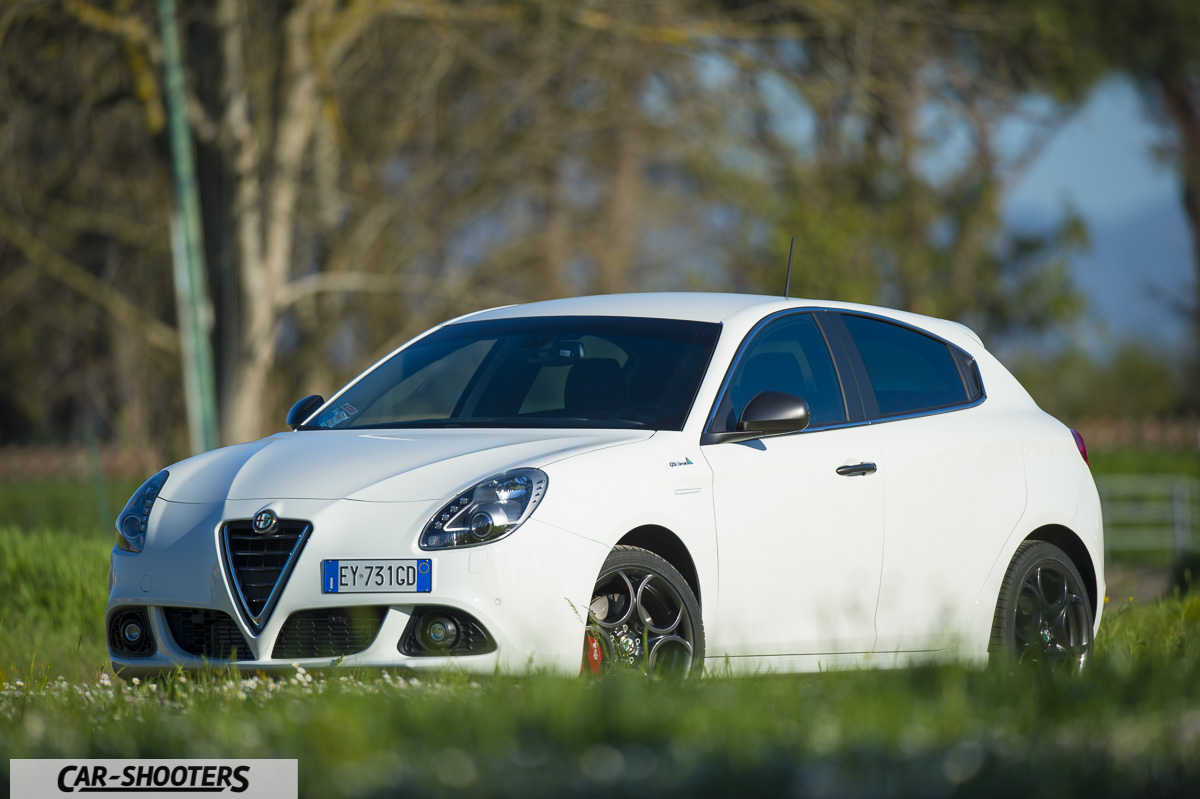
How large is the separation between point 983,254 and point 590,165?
1516 cm

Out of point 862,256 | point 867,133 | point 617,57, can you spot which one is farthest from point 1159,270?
point 617,57

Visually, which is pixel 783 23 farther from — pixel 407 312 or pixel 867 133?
pixel 407 312

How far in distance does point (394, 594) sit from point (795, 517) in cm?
159

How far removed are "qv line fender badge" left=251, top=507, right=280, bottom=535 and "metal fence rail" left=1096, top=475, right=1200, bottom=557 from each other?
1865 centimetres

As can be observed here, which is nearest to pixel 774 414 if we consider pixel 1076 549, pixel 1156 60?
pixel 1076 549

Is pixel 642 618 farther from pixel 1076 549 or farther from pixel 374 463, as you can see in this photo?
pixel 1076 549

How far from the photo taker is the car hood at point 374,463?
16.6 ft

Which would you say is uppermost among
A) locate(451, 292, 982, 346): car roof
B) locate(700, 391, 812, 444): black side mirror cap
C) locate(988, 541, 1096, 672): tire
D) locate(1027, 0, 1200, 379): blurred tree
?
locate(1027, 0, 1200, 379): blurred tree

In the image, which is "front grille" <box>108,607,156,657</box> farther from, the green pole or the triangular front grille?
the green pole

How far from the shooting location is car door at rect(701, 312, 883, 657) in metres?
5.46

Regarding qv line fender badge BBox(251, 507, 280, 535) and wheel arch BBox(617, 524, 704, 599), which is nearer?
qv line fender badge BBox(251, 507, 280, 535)

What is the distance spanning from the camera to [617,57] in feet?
58.6

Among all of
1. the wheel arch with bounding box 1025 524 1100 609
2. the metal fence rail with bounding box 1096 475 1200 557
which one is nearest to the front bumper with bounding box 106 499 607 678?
the wheel arch with bounding box 1025 524 1100 609

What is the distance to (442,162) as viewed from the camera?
22328 mm
